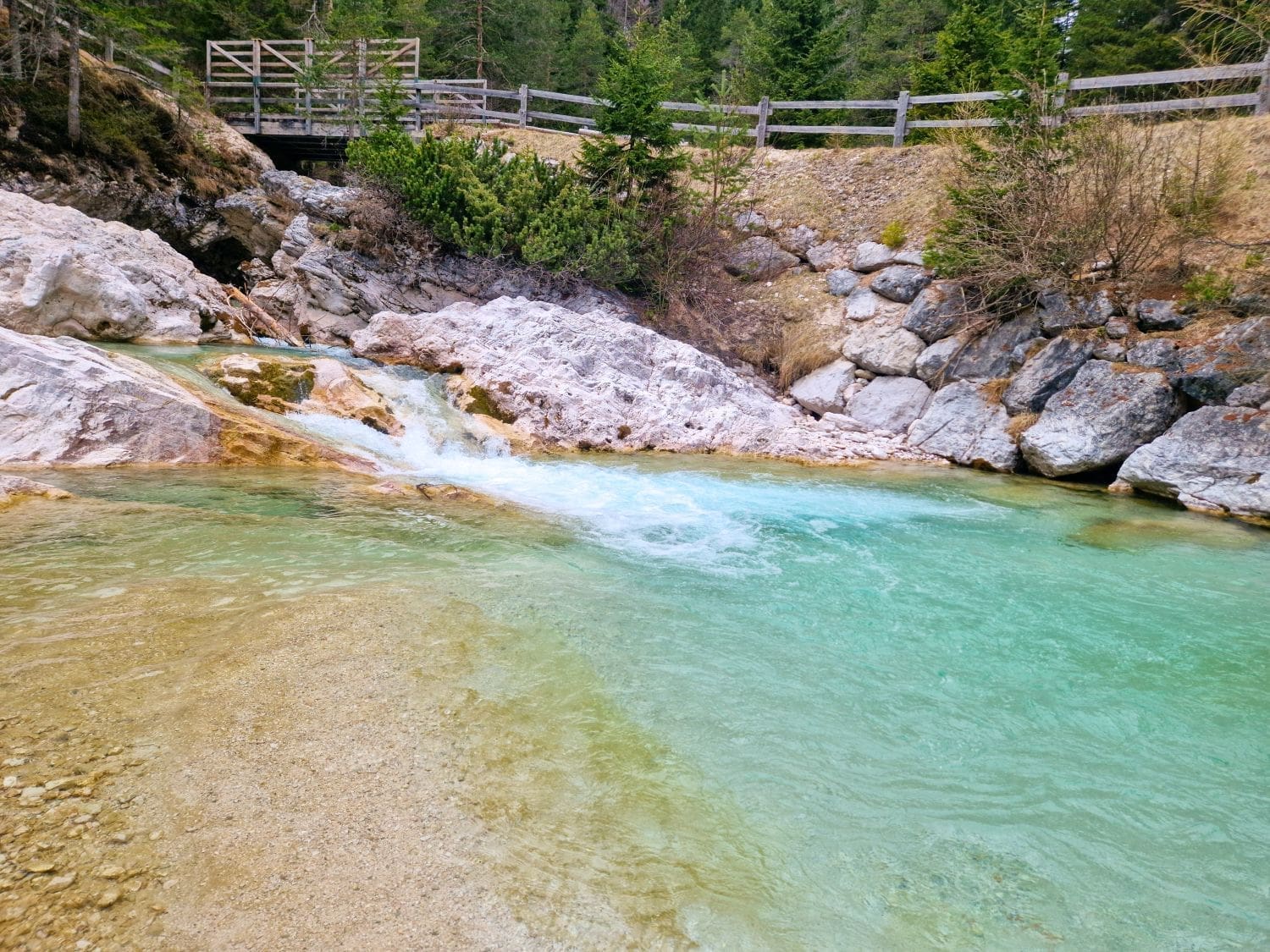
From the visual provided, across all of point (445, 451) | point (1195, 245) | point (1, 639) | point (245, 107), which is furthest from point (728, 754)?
point (245, 107)

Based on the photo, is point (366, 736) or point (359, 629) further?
point (359, 629)

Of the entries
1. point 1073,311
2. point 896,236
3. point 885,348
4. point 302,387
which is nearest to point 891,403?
point 885,348

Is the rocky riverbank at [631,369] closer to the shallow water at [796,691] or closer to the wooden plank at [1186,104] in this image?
the shallow water at [796,691]

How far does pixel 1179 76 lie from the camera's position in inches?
532

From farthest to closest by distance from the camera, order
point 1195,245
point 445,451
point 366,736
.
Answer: point 1195,245
point 445,451
point 366,736

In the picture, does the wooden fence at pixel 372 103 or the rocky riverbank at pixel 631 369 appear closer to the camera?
the rocky riverbank at pixel 631 369

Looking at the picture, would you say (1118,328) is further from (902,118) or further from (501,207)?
(501,207)

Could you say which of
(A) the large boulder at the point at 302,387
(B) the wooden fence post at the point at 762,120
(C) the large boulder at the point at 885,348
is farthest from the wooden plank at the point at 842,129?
(A) the large boulder at the point at 302,387

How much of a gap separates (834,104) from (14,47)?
18.4m

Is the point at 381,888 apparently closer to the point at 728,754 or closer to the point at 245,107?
the point at 728,754

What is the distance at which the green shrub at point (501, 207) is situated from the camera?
51.1 ft

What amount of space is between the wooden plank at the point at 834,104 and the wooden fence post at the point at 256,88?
605 inches

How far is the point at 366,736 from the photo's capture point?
3.07m

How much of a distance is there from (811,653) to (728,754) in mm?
1378
